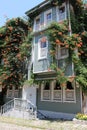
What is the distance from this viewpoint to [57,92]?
72.3 feet

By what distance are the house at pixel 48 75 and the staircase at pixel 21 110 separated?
1.64 meters

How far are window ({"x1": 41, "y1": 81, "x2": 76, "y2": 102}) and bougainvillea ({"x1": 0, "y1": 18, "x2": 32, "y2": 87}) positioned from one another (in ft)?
10.8

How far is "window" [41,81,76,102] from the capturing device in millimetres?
20647

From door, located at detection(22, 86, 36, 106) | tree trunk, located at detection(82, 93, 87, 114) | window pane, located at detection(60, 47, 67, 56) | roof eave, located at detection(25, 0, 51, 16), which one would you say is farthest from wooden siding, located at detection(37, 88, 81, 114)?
roof eave, located at detection(25, 0, 51, 16)

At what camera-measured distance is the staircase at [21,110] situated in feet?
69.7

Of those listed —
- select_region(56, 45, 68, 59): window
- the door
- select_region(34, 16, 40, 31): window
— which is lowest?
Answer: the door

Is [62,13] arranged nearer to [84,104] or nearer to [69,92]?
[69,92]

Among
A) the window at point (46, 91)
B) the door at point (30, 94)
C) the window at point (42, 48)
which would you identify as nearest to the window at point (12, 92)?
the door at point (30, 94)

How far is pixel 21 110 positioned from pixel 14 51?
7782mm

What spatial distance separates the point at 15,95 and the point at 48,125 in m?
11.6

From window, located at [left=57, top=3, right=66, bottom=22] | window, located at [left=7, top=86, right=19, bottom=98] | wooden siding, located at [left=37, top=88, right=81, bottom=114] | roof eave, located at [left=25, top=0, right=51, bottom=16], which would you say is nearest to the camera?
wooden siding, located at [left=37, top=88, right=81, bottom=114]

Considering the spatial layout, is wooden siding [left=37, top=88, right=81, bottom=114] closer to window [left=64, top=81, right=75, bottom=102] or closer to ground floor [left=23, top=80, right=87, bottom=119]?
ground floor [left=23, top=80, right=87, bottom=119]

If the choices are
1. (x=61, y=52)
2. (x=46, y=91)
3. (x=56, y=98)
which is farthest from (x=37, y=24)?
(x=56, y=98)

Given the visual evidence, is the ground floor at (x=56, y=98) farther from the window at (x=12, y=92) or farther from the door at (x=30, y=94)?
the window at (x=12, y=92)
